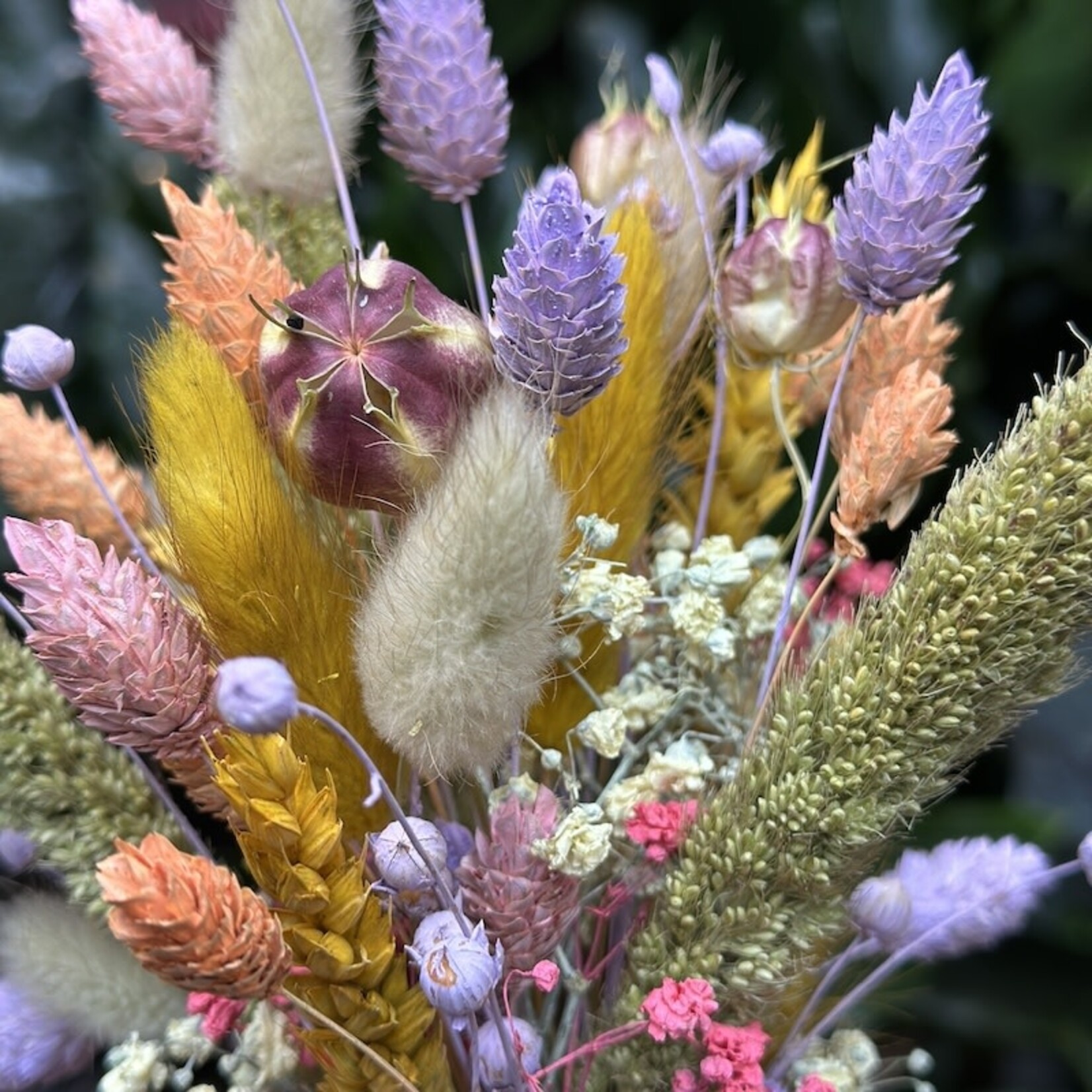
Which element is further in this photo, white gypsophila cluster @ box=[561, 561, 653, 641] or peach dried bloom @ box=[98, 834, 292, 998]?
white gypsophila cluster @ box=[561, 561, 653, 641]

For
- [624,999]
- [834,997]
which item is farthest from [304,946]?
[834,997]

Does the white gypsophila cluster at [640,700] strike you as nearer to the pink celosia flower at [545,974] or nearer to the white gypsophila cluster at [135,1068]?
the pink celosia flower at [545,974]

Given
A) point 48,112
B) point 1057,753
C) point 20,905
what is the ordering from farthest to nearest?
1. point 48,112
2. point 1057,753
3. point 20,905

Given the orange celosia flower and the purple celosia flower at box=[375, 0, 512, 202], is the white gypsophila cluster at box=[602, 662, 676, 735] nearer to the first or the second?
the orange celosia flower

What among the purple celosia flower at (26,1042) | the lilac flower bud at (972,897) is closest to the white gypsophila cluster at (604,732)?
the lilac flower bud at (972,897)

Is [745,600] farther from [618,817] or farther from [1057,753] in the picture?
[1057,753]

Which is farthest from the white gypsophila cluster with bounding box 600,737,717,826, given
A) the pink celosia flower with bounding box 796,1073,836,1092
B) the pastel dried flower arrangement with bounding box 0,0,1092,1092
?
the pink celosia flower with bounding box 796,1073,836,1092
